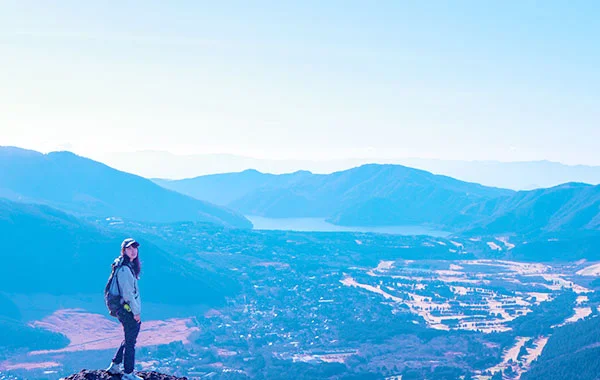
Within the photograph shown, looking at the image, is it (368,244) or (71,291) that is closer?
(71,291)

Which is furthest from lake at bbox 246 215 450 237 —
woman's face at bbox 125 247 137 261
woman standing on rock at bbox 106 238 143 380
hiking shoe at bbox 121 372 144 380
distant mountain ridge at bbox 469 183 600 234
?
woman's face at bbox 125 247 137 261

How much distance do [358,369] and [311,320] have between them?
17827 millimetres


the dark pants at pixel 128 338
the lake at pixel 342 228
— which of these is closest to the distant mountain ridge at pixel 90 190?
the lake at pixel 342 228

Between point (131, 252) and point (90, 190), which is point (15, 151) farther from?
point (131, 252)

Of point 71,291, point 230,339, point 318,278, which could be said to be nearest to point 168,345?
point 230,339

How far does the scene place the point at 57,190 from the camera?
156 meters

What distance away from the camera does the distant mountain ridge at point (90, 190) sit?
497 ft

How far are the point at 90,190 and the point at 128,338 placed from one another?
510ft

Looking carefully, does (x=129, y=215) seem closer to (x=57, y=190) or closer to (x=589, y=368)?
(x=57, y=190)

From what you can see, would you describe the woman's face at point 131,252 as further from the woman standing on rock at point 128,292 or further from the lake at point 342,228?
the lake at point 342,228

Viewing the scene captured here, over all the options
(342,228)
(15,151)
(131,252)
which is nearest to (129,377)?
(131,252)

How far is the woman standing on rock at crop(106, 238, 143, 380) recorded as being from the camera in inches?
508

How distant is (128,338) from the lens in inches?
530

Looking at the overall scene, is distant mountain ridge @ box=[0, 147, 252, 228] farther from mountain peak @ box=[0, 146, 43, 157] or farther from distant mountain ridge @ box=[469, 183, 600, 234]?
distant mountain ridge @ box=[469, 183, 600, 234]
